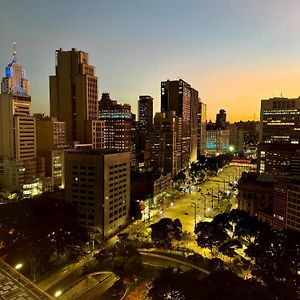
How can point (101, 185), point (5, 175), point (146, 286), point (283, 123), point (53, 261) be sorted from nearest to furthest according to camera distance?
point (146, 286), point (53, 261), point (101, 185), point (5, 175), point (283, 123)

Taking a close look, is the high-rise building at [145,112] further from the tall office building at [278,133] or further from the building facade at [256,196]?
the building facade at [256,196]

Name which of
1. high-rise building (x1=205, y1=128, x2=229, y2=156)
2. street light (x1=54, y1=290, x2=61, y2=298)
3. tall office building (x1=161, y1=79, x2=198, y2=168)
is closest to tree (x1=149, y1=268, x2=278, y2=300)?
street light (x1=54, y1=290, x2=61, y2=298)

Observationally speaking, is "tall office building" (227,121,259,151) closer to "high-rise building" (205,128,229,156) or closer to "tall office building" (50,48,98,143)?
"high-rise building" (205,128,229,156)

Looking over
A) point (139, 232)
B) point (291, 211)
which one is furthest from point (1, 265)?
point (291, 211)

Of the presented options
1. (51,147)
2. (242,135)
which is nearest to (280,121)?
(51,147)

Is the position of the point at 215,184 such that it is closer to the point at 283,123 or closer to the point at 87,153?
the point at 283,123
